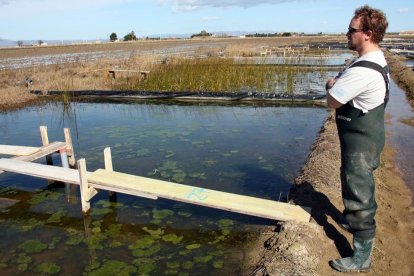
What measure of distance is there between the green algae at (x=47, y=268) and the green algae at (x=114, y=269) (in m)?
0.34

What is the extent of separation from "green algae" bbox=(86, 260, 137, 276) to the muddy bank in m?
1.19

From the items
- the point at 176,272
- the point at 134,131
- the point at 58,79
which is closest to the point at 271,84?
the point at 134,131

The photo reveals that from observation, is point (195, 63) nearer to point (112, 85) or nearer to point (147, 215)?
point (112, 85)

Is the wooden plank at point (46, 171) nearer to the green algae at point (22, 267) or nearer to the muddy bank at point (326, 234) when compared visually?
the green algae at point (22, 267)

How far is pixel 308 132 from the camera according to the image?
25.6ft

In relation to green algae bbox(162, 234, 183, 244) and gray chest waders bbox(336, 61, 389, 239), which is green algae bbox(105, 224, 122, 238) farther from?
gray chest waders bbox(336, 61, 389, 239)

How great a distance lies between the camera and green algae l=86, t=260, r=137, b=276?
3.36 m

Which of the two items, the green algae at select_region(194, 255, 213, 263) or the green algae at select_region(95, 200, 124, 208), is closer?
the green algae at select_region(194, 255, 213, 263)

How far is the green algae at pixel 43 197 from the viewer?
192 inches

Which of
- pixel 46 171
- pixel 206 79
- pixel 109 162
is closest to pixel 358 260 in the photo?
pixel 109 162

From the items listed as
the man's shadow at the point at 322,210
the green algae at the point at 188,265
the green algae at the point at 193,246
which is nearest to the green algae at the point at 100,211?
the green algae at the point at 193,246

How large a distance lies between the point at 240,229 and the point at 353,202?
1627 mm

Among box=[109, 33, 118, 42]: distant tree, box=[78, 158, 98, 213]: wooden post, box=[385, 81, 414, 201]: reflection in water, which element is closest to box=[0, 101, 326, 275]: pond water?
box=[78, 158, 98, 213]: wooden post

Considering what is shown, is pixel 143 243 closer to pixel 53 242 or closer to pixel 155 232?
pixel 155 232
